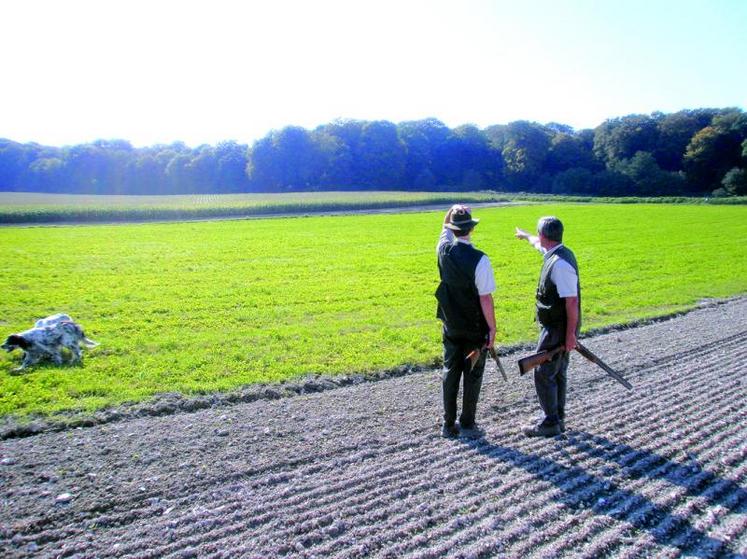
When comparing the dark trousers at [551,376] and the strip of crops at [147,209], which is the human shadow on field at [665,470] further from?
the strip of crops at [147,209]

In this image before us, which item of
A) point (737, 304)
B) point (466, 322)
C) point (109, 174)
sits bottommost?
point (737, 304)

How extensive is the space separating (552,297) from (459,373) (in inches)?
53.0

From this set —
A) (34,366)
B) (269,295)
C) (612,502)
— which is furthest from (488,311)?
(269,295)

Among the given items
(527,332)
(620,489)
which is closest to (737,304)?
(527,332)

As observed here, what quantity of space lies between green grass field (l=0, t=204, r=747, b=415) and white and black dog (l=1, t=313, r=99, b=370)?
306mm

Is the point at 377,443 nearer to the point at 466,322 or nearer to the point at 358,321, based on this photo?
the point at 466,322

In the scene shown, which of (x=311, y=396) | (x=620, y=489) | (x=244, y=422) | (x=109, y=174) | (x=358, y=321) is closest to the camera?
(x=620, y=489)

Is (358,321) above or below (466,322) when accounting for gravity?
below

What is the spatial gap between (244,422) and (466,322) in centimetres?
316

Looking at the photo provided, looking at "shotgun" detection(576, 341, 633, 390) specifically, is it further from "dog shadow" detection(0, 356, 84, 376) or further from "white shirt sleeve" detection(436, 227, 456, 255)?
"dog shadow" detection(0, 356, 84, 376)

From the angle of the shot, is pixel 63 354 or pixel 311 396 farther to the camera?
pixel 63 354

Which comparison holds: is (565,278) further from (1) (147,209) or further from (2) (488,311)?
(1) (147,209)

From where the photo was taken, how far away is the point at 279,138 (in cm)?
9438

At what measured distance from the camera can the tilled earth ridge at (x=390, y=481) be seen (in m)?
4.60
